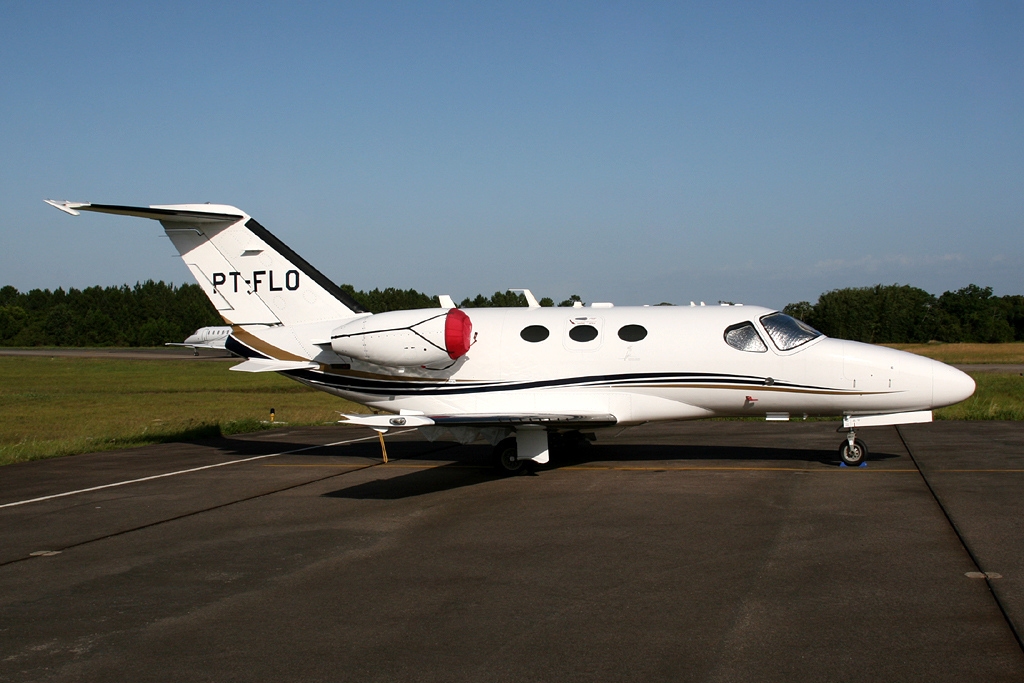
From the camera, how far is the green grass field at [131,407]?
21250 millimetres

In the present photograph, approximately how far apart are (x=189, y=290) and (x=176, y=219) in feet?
445

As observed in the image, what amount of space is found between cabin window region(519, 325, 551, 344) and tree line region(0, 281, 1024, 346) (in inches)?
3223

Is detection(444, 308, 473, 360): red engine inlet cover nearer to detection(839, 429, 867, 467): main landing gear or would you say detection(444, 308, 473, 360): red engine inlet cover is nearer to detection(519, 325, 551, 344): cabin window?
detection(519, 325, 551, 344): cabin window

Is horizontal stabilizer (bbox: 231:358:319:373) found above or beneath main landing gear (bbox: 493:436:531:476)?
above

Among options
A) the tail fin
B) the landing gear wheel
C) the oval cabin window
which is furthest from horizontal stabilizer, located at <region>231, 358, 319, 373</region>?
the oval cabin window

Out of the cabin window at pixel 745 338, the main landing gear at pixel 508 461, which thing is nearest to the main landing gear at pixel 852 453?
the cabin window at pixel 745 338

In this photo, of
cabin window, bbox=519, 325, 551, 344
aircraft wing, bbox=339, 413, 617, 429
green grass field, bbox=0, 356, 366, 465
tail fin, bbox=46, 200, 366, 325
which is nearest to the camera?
aircraft wing, bbox=339, 413, 617, 429

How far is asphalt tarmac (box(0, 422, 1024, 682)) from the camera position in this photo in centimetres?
594

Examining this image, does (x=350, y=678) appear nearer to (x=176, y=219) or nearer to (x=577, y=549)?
(x=577, y=549)

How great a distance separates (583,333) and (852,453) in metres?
5.04

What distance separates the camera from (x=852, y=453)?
14.2m

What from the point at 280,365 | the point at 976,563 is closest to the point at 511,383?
the point at 280,365

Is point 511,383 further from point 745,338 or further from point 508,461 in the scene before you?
point 745,338

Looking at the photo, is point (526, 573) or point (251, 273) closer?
point (526, 573)
